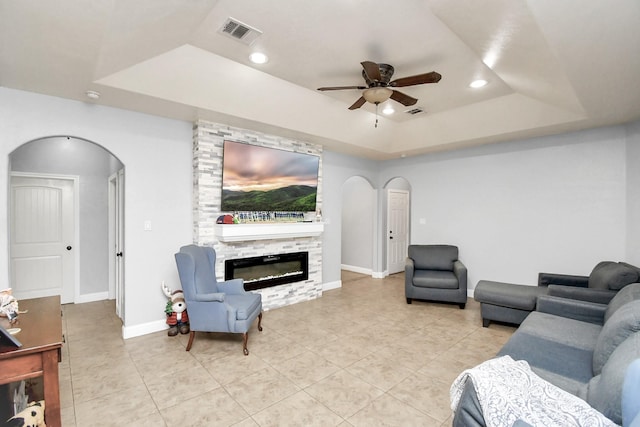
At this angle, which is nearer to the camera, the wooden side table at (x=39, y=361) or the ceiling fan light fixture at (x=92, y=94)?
the wooden side table at (x=39, y=361)

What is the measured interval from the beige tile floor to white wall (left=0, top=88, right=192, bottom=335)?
0.63 meters

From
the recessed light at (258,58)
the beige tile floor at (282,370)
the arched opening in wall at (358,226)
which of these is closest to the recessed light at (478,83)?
the recessed light at (258,58)

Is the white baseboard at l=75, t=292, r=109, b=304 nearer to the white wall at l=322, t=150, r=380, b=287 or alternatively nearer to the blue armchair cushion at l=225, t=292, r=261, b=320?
the blue armchair cushion at l=225, t=292, r=261, b=320

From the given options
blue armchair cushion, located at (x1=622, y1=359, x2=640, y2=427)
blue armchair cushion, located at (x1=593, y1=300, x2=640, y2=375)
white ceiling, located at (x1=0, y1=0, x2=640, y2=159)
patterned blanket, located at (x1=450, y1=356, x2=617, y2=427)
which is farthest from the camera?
white ceiling, located at (x1=0, y1=0, x2=640, y2=159)

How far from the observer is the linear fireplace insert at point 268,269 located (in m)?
4.29

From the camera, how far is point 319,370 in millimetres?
2840

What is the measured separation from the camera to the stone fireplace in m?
3.94

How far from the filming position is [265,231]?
14.5ft

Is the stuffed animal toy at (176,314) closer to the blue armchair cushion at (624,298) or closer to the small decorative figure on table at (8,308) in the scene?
the small decorative figure on table at (8,308)

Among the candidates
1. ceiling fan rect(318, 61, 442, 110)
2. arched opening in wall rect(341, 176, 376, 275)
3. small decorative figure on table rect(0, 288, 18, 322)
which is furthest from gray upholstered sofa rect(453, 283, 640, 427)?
arched opening in wall rect(341, 176, 376, 275)

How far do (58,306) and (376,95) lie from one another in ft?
10.8

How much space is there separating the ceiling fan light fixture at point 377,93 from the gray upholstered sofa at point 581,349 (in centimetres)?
244

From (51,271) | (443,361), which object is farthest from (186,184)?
(443,361)

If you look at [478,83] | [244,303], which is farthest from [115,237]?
[478,83]
